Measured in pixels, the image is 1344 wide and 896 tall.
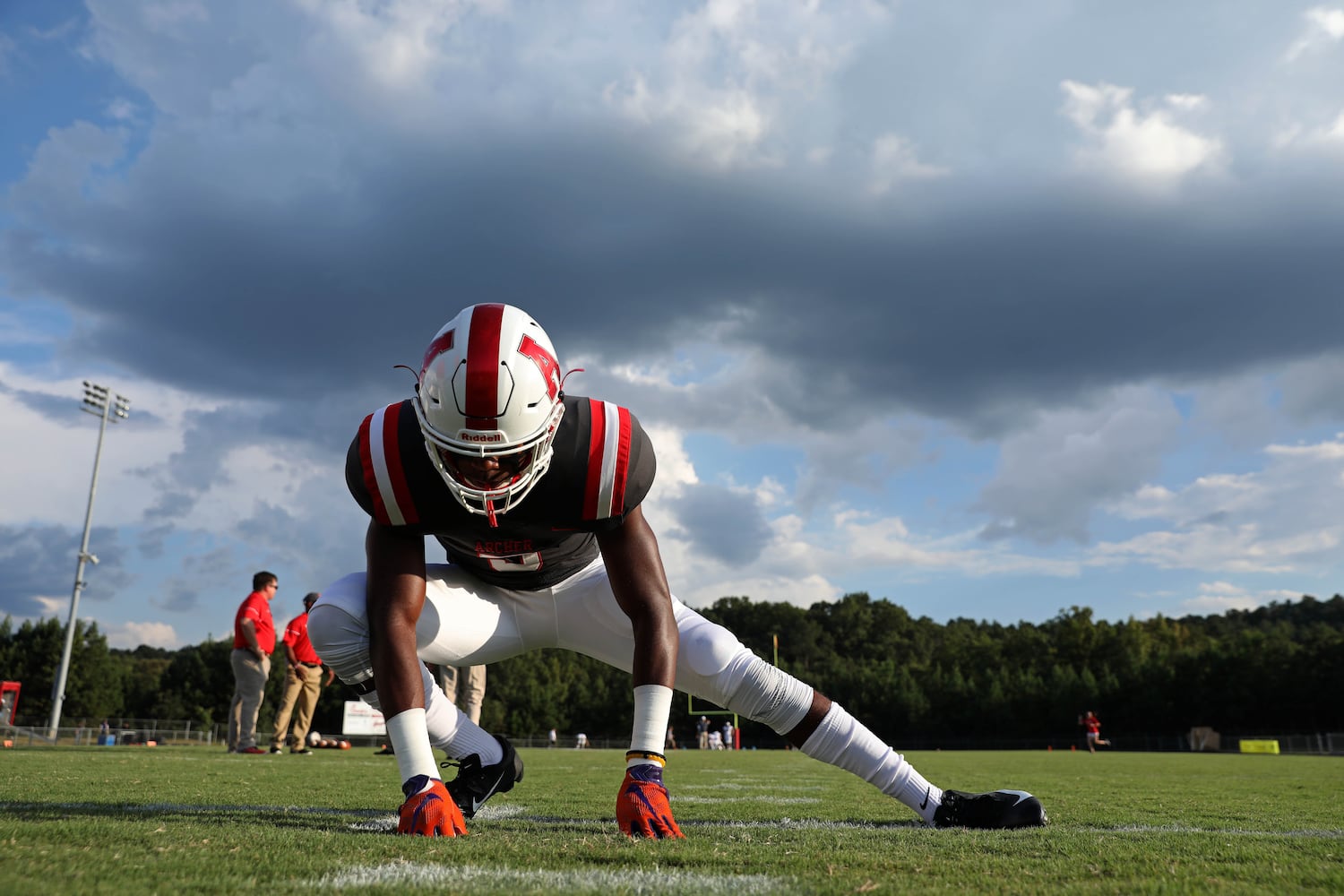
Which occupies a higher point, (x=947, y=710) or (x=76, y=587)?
(x=76, y=587)

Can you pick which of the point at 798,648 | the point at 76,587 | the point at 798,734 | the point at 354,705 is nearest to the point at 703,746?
the point at 354,705

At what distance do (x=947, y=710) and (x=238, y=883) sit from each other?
6437 cm

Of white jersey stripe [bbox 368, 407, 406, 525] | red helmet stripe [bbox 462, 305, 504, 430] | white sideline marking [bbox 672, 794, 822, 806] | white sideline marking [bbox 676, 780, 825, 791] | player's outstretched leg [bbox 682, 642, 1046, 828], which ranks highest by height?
red helmet stripe [bbox 462, 305, 504, 430]

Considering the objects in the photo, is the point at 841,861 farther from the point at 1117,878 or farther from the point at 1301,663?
the point at 1301,663

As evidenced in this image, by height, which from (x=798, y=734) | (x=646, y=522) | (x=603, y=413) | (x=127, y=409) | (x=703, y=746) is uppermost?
(x=127, y=409)

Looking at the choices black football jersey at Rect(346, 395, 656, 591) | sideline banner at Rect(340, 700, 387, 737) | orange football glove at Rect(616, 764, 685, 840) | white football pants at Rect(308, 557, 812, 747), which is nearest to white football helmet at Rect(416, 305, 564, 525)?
black football jersey at Rect(346, 395, 656, 591)

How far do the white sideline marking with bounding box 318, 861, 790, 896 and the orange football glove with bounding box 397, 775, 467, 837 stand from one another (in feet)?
2.20

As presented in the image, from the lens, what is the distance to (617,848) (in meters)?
2.55

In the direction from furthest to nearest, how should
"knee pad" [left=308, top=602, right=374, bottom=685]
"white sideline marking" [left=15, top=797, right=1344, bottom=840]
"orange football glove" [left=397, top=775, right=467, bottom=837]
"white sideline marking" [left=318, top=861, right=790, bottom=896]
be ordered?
"knee pad" [left=308, top=602, right=374, bottom=685] < "white sideline marking" [left=15, top=797, right=1344, bottom=840] < "orange football glove" [left=397, top=775, right=467, bottom=837] < "white sideline marking" [left=318, top=861, right=790, bottom=896]

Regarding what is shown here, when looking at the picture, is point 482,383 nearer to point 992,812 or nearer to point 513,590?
point 513,590

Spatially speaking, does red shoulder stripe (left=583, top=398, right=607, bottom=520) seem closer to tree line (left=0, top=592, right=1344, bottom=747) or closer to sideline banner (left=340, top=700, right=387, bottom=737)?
sideline banner (left=340, top=700, right=387, bottom=737)

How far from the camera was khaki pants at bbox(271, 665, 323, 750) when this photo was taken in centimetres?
1115

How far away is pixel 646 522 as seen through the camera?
343cm

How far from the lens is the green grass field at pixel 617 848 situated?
1.98m
